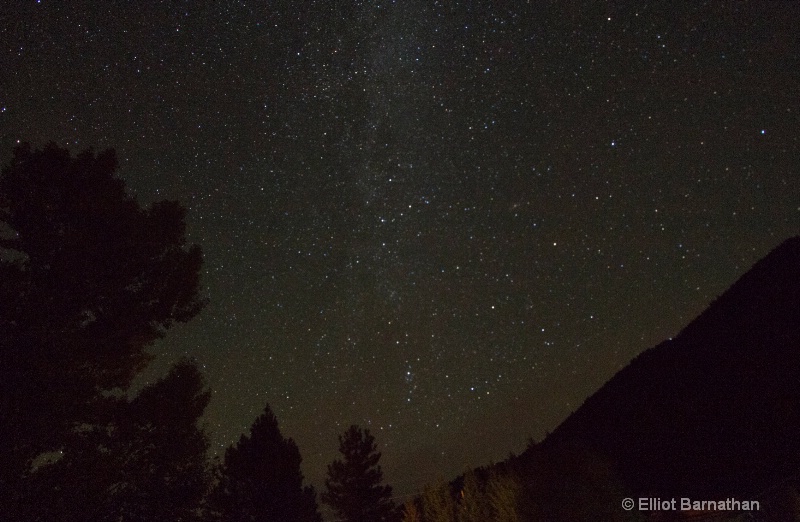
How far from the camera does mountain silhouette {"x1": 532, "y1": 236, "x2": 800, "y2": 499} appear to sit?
11.1 m

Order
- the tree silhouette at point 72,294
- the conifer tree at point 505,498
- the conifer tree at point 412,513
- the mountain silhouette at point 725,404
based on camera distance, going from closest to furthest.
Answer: the tree silhouette at point 72,294, the mountain silhouette at point 725,404, the conifer tree at point 505,498, the conifer tree at point 412,513

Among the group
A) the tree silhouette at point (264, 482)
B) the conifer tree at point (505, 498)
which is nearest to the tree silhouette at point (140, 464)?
the conifer tree at point (505, 498)

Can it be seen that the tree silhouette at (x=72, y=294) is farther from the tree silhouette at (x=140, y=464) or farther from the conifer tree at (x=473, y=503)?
the conifer tree at (x=473, y=503)

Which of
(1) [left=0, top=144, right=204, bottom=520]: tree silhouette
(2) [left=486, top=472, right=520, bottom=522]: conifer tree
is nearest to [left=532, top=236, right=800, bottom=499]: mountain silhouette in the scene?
(2) [left=486, top=472, right=520, bottom=522]: conifer tree

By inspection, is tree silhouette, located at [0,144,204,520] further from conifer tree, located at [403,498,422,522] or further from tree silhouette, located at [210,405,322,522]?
conifer tree, located at [403,498,422,522]

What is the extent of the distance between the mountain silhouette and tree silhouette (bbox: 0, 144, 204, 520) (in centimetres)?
938

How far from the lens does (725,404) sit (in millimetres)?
12562

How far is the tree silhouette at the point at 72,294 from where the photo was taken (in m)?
7.16

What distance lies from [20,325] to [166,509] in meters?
3.16

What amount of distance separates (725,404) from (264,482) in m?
14.2

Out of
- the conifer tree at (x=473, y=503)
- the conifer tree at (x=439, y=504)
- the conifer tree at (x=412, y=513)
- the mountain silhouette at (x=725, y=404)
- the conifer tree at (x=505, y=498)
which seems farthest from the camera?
the conifer tree at (x=412, y=513)

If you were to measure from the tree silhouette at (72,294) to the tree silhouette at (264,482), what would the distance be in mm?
11813

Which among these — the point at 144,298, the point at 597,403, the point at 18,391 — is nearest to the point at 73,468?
the point at 18,391

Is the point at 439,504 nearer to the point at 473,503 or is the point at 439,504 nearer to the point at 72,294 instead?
the point at 473,503
